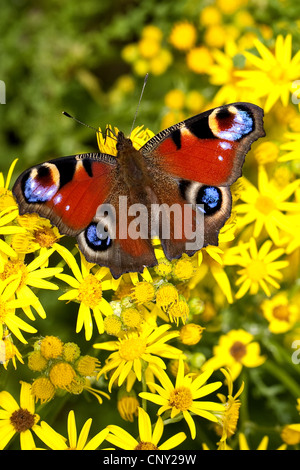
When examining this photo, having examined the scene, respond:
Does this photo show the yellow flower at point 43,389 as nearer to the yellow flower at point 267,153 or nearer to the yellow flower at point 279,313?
the yellow flower at point 279,313

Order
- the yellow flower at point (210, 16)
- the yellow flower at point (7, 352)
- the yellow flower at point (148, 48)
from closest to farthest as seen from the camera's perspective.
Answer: the yellow flower at point (7, 352) → the yellow flower at point (210, 16) → the yellow flower at point (148, 48)

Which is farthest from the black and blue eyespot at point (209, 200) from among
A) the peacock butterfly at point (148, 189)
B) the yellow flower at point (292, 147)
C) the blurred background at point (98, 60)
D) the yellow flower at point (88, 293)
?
the blurred background at point (98, 60)

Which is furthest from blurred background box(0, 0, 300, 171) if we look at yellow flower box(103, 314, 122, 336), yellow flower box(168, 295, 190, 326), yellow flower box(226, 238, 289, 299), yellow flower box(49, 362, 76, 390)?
yellow flower box(49, 362, 76, 390)

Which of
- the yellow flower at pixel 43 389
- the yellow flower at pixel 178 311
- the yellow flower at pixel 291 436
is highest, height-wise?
the yellow flower at pixel 178 311

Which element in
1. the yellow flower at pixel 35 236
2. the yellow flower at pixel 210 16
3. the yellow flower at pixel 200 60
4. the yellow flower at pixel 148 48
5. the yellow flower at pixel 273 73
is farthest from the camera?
the yellow flower at pixel 148 48

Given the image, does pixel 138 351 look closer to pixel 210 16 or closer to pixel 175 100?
pixel 175 100

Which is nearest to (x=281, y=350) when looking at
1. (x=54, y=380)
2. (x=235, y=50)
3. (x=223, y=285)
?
(x=223, y=285)
